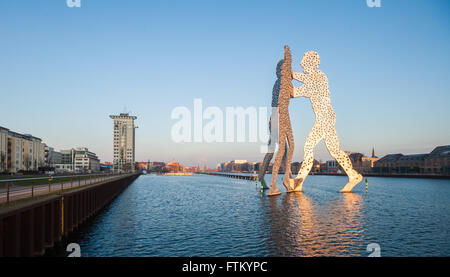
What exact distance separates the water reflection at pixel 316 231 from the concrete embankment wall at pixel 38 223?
29.9ft

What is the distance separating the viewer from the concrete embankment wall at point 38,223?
9461 millimetres

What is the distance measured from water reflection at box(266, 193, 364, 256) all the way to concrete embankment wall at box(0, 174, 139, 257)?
9127 mm

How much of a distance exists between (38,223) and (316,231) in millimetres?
13485

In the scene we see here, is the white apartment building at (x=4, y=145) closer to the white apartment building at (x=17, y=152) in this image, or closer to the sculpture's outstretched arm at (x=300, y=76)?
the white apartment building at (x=17, y=152)

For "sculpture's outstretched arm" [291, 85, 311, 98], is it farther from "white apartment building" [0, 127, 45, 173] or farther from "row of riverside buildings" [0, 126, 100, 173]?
"white apartment building" [0, 127, 45, 173]

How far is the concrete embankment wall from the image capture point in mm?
9461

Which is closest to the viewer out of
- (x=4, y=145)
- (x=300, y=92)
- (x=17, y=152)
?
(x=300, y=92)

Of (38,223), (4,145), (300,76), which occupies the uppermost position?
(300,76)

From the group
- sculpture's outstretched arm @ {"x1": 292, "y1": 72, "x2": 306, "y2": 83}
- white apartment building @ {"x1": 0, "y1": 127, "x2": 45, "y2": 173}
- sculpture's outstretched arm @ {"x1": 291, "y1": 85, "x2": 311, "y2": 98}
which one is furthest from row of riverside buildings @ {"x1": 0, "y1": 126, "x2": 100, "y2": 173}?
sculpture's outstretched arm @ {"x1": 292, "y1": 72, "x2": 306, "y2": 83}

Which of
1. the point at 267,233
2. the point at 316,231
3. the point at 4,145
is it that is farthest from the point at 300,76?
the point at 4,145

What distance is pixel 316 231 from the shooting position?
17.3 m

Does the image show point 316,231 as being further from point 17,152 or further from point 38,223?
point 17,152

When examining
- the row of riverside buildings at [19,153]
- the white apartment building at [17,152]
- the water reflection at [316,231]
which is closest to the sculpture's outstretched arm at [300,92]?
the water reflection at [316,231]
